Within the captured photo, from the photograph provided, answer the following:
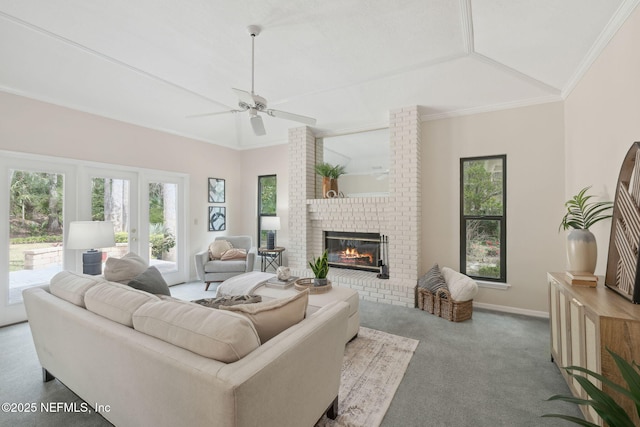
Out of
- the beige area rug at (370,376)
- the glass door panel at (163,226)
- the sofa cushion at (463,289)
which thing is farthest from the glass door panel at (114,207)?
the sofa cushion at (463,289)

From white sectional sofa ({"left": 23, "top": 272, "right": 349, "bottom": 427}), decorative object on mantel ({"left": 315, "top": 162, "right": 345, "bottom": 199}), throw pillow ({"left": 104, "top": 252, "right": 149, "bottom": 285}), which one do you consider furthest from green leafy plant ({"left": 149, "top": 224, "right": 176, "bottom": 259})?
white sectional sofa ({"left": 23, "top": 272, "right": 349, "bottom": 427})

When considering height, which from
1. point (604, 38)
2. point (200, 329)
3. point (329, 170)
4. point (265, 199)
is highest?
point (604, 38)

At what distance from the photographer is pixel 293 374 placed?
49.2 inches

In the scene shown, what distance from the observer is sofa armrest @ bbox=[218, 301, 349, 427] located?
1.01 metres

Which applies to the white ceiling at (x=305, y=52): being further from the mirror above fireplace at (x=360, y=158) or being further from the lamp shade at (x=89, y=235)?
the lamp shade at (x=89, y=235)

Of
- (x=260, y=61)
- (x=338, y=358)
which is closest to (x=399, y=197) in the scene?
(x=260, y=61)

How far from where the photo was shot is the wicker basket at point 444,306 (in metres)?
3.26

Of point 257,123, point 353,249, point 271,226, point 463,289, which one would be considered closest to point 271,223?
point 271,226

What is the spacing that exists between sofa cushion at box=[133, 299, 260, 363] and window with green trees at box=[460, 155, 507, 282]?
11.8 ft

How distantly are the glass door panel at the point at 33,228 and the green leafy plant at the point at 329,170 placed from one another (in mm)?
3606

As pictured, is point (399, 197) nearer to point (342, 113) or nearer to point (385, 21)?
point (342, 113)

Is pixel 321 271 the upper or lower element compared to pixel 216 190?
lower

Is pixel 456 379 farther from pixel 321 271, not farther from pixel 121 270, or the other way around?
pixel 121 270

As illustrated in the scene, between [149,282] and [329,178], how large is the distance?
3243 mm
